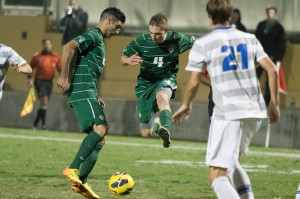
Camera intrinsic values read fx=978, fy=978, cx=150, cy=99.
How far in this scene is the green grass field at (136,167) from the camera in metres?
11.3

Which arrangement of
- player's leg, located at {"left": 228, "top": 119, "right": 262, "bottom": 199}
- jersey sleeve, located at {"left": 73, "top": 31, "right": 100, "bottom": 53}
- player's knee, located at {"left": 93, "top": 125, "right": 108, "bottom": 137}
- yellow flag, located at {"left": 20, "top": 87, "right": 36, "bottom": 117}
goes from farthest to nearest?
yellow flag, located at {"left": 20, "top": 87, "right": 36, "bottom": 117} → jersey sleeve, located at {"left": 73, "top": 31, "right": 100, "bottom": 53} → player's knee, located at {"left": 93, "top": 125, "right": 108, "bottom": 137} → player's leg, located at {"left": 228, "top": 119, "right": 262, "bottom": 199}

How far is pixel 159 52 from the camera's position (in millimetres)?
13758

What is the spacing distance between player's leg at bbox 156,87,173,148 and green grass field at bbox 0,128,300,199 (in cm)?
54

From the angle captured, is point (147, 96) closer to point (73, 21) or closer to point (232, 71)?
point (232, 71)

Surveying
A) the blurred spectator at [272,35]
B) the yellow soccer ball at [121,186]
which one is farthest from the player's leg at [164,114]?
the blurred spectator at [272,35]

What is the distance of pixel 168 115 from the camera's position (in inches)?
523

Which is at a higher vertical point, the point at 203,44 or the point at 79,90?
the point at 203,44

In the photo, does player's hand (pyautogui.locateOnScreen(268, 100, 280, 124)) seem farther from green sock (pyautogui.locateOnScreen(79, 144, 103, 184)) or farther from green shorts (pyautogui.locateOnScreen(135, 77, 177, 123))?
green shorts (pyautogui.locateOnScreen(135, 77, 177, 123))

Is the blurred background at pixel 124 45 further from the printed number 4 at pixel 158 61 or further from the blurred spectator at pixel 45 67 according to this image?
the printed number 4 at pixel 158 61

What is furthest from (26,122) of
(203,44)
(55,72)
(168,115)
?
(203,44)

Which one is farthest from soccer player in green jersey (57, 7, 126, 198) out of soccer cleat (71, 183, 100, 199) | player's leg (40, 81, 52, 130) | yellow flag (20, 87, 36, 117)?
player's leg (40, 81, 52, 130)

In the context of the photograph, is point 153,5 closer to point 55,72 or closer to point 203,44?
point 55,72

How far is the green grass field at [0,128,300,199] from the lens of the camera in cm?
1133

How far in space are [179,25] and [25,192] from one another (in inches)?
516
